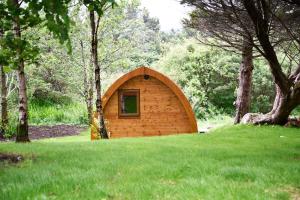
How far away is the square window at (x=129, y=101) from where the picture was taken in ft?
69.9

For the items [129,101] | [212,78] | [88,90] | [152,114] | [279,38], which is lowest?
[152,114]

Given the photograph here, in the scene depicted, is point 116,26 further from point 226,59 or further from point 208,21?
point 208,21

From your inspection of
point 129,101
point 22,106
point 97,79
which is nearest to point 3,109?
point 129,101

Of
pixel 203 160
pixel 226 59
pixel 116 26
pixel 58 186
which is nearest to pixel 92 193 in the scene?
pixel 58 186

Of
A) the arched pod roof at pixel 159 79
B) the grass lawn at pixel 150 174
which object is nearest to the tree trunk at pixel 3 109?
the arched pod roof at pixel 159 79

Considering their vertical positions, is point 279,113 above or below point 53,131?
above

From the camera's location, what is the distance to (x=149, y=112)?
2139 centimetres

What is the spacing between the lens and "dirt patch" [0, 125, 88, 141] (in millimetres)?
22359

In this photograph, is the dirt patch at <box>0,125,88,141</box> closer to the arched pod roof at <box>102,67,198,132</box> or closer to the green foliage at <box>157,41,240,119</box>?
the arched pod roof at <box>102,67,198,132</box>

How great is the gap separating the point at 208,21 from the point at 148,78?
8.41 meters

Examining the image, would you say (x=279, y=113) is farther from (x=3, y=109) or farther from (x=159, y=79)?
(x=3, y=109)

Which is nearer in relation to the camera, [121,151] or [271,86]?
[121,151]

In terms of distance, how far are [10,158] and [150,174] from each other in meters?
3.54

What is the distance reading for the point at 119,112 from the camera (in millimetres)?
21250
